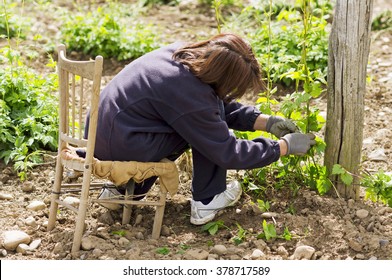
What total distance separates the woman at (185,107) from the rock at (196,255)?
0.46 meters

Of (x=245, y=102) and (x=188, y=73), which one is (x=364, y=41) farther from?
(x=245, y=102)

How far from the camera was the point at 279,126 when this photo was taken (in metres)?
4.77

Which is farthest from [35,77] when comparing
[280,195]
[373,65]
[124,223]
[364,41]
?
[373,65]

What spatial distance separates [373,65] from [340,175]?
2465 mm

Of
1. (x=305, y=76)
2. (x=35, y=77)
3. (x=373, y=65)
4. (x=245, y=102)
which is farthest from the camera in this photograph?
(x=373, y=65)

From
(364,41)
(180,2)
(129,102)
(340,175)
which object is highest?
(364,41)

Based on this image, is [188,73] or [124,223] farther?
[124,223]

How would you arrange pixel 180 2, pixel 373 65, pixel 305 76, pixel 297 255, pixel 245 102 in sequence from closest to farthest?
1. pixel 297 255
2. pixel 305 76
3. pixel 245 102
4. pixel 373 65
5. pixel 180 2

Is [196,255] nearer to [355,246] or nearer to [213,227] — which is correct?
[213,227]

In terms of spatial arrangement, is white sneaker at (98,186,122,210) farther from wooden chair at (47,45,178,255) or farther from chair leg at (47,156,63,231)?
chair leg at (47,156,63,231)

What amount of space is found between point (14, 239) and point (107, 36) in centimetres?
299

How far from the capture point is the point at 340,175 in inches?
187

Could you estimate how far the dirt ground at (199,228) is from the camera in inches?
171

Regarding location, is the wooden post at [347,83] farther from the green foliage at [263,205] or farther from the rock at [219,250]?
the rock at [219,250]
